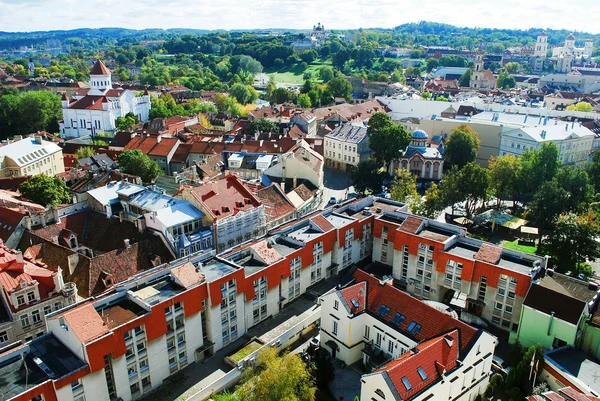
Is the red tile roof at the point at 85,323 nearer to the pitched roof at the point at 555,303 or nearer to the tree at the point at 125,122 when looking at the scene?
the pitched roof at the point at 555,303

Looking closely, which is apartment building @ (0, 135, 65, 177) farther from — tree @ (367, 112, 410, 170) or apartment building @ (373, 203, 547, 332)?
apartment building @ (373, 203, 547, 332)

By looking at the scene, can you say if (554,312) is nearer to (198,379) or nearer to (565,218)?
(565,218)

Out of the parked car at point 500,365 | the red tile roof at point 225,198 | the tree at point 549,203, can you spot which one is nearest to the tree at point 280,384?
the parked car at point 500,365

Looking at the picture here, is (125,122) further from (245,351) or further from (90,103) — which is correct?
(245,351)

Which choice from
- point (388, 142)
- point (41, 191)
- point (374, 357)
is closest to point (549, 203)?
point (388, 142)

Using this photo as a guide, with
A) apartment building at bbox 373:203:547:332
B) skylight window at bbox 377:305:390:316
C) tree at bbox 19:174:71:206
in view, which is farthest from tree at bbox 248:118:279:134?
skylight window at bbox 377:305:390:316

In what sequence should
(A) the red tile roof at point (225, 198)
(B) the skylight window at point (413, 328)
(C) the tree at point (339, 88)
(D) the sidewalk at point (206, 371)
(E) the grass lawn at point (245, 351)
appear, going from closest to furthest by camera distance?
1. (B) the skylight window at point (413, 328)
2. (D) the sidewalk at point (206, 371)
3. (E) the grass lawn at point (245, 351)
4. (A) the red tile roof at point (225, 198)
5. (C) the tree at point (339, 88)

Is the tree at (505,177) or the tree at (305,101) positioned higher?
the tree at (305,101)
